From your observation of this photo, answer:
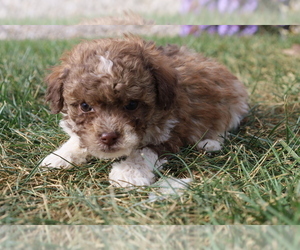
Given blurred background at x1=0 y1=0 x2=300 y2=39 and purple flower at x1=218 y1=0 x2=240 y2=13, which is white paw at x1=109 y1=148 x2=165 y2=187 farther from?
purple flower at x1=218 y1=0 x2=240 y2=13

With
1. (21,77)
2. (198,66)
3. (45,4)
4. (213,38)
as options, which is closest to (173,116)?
(198,66)

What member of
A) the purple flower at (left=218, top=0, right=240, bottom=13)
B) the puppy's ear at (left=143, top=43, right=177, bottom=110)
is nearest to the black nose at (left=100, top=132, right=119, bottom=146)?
the puppy's ear at (left=143, top=43, right=177, bottom=110)

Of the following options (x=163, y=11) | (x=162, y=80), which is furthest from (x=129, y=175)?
(x=163, y=11)

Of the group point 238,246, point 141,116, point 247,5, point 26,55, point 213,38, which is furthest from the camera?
point 213,38

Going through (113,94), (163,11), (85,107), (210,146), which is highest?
(163,11)

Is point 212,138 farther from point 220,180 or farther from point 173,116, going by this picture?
point 220,180

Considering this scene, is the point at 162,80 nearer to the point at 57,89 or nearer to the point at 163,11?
the point at 163,11
